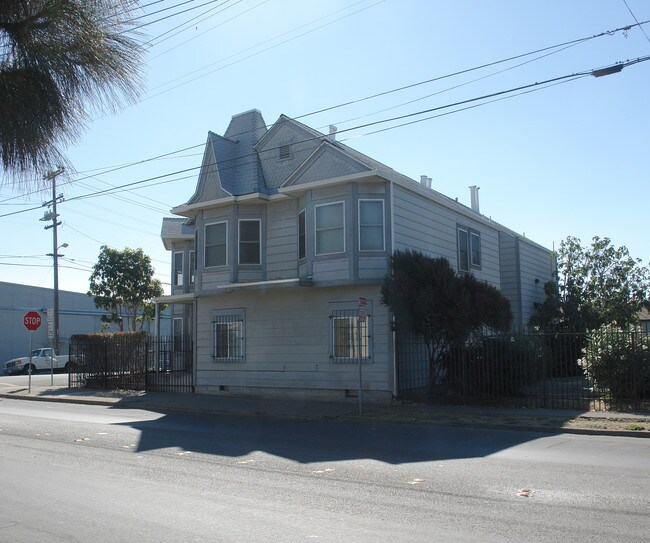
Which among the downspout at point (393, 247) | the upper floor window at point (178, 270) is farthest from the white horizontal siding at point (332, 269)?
the upper floor window at point (178, 270)

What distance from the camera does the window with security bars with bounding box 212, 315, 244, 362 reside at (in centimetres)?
2042

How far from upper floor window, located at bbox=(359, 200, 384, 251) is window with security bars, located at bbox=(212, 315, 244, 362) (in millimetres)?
5183

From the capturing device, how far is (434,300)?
16.4 metres

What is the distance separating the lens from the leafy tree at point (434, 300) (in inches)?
646

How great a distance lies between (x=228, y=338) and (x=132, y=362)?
5.66 m

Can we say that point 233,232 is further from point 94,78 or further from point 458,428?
point 94,78

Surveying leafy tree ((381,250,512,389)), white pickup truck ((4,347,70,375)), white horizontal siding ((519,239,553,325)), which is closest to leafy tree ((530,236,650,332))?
white horizontal siding ((519,239,553,325))

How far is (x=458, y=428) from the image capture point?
44.0ft

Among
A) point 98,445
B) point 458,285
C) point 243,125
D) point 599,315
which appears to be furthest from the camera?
point 599,315

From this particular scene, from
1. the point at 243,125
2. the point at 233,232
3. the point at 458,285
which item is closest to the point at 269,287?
the point at 233,232

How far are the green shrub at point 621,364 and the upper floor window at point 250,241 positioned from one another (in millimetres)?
10520

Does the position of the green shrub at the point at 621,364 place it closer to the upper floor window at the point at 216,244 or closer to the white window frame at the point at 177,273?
the upper floor window at the point at 216,244

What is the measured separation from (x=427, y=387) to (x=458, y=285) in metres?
3.85

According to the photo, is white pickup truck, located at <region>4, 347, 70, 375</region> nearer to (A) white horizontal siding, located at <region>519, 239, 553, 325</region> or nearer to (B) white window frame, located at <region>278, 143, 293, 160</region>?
(B) white window frame, located at <region>278, 143, 293, 160</region>
